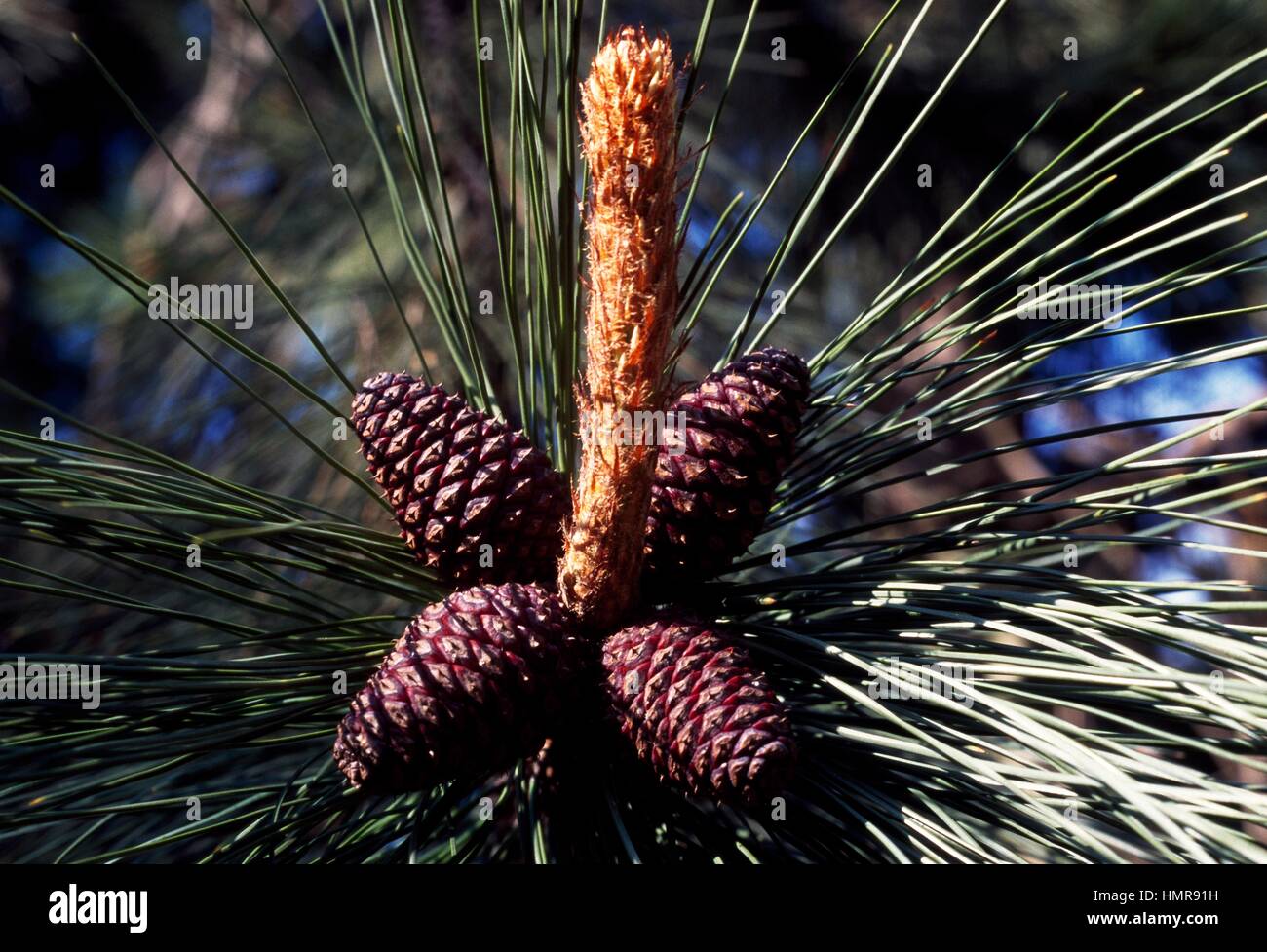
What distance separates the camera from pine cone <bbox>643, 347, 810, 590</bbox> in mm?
816

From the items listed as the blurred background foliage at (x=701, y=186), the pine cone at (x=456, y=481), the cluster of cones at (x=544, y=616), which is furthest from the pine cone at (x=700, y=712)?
the blurred background foliage at (x=701, y=186)

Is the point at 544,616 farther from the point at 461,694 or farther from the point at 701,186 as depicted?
the point at 701,186

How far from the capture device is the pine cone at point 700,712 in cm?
69

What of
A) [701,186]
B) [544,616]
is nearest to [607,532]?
[544,616]

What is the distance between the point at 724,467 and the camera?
32.1 inches

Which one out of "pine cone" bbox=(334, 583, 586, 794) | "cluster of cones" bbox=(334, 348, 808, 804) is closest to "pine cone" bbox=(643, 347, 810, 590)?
"cluster of cones" bbox=(334, 348, 808, 804)

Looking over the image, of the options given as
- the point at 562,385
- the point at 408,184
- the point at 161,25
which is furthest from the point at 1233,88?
the point at 161,25

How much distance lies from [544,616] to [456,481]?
0.13 m

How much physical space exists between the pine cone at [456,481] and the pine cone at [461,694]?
0.06 m

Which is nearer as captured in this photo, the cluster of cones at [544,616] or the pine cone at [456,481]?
the cluster of cones at [544,616]

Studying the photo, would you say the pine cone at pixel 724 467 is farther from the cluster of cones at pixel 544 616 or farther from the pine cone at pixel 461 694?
the pine cone at pixel 461 694
